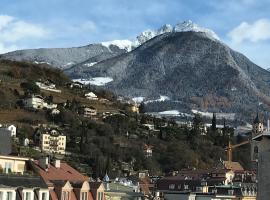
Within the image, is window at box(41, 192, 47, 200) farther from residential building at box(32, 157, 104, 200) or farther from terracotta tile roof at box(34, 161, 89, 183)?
terracotta tile roof at box(34, 161, 89, 183)

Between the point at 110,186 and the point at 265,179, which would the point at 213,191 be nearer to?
the point at 110,186

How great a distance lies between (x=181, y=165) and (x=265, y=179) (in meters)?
163

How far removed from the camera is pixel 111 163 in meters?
163

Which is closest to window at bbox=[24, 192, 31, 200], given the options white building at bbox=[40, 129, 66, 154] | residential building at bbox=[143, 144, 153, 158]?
white building at bbox=[40, 129, 66, 154]

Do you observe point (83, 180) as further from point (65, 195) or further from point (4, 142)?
point (4, 142)

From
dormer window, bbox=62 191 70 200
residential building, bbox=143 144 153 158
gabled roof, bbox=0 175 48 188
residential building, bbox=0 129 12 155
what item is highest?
residential building, bbox=143 144 153 158

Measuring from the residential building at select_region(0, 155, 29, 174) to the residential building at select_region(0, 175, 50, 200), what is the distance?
3.95 feet

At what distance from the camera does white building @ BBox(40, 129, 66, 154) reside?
6663 inches

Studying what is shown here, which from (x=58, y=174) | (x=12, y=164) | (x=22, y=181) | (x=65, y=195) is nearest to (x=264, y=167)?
(x=22, y=181)

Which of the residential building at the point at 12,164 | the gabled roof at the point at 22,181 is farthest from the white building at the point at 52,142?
the gabled roof at the point at 22,181

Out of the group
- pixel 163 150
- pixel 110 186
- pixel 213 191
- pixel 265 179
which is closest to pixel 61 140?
pixel 163 150

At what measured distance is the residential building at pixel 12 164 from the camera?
168 feet

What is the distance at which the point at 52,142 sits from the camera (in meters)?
169

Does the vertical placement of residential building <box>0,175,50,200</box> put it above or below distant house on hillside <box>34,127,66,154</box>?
below
